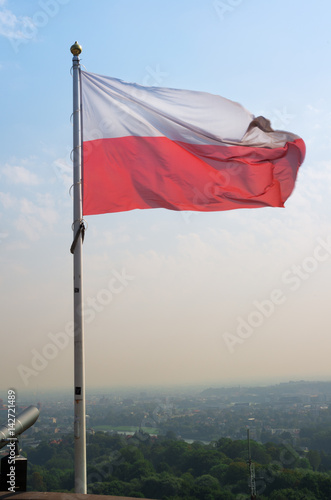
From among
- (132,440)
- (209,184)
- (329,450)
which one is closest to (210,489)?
(132,440)

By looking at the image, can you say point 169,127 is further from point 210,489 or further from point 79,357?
point 210,489

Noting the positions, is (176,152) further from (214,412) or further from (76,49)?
(214,412)

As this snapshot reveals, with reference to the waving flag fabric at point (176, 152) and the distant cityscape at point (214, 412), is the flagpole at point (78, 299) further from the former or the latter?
the distant cityscape at point (214, 412)

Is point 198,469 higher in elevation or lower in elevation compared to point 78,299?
lower

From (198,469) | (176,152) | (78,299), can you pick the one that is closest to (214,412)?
(198,469)

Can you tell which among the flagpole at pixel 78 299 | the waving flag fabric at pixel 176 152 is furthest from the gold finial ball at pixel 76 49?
the waving flag fabric at pixel 176 152

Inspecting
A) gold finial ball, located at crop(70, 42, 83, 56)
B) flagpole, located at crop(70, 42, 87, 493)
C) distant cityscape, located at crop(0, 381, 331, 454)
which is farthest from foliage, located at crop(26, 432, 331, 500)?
gold finial ball, located at crop(70, 42, 83, 56)

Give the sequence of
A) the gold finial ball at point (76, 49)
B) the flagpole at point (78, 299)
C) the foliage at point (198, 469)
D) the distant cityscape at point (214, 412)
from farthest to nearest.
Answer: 1. the distant cityscape at point (214, 412)
2. the foliage at point (198, 469)
3. the gold finial ball at point (76, 49)
4. the flagpole at point (78, 299)
